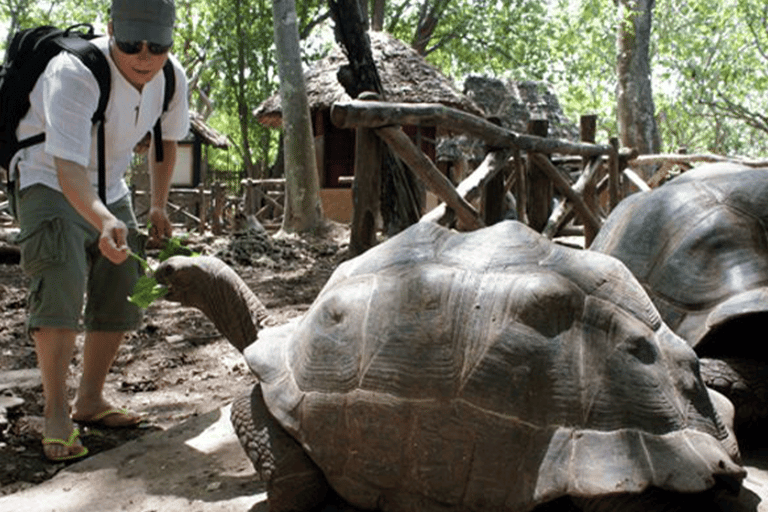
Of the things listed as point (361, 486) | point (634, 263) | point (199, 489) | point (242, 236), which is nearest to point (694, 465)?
point (361, 486)

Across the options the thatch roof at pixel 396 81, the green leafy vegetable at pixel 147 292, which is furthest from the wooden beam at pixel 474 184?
the thatch roof at pixel 396 81

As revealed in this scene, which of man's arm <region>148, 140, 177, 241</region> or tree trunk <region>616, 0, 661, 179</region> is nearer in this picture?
man's arm <region>148, 140, 177, 241</region>

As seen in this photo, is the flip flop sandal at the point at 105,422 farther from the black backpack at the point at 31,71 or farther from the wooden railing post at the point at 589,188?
the wooden railing post at the point at 589,188

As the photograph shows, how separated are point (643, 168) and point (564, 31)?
10.6 m

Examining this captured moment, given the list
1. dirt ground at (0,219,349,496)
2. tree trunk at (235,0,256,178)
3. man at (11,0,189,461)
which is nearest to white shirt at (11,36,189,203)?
man at (11,0,189,461)

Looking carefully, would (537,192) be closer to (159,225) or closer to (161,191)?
(161,191)

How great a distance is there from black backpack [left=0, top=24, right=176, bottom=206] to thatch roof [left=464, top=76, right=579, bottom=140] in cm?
1572

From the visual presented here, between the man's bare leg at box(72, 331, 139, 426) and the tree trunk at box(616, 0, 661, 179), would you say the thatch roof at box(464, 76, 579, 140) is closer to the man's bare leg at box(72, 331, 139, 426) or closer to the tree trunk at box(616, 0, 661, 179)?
the tree trunk at box(616, 0, 661, 179)

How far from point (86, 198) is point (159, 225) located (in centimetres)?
68

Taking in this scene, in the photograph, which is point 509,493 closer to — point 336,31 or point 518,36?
point 336,31

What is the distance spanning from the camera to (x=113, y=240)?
2.84 metres

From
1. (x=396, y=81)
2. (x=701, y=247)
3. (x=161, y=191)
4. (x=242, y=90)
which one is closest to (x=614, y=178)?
(x=701, y=247)

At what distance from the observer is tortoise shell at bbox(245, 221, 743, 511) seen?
2.04 metres

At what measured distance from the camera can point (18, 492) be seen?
3020 mm
